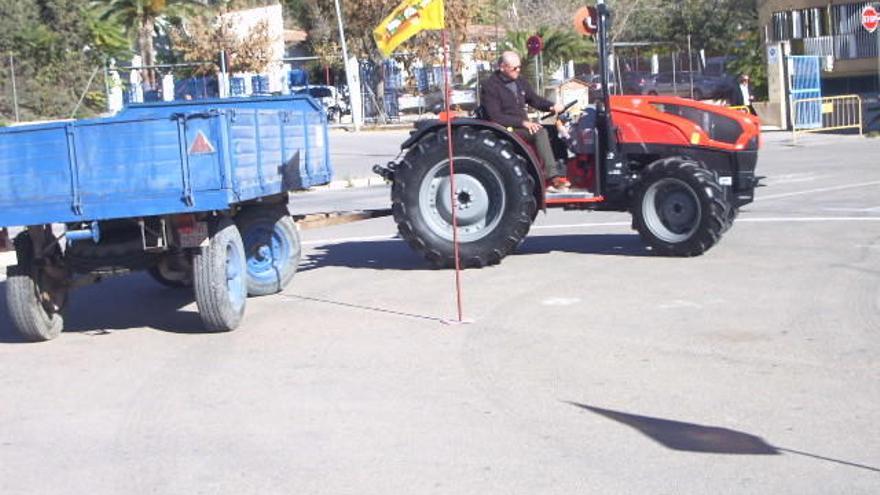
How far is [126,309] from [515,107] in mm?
4587

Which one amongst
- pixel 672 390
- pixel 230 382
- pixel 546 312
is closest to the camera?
pixel 672 390

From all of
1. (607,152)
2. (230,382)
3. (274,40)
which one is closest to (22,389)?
(230,382)

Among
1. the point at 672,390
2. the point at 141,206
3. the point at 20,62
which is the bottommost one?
the point at 672,390

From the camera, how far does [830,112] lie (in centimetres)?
3622

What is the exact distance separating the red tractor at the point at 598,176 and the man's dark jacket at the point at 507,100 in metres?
0.19

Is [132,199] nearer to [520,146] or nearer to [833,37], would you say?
[520,146]

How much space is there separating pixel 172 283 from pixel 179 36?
148ft

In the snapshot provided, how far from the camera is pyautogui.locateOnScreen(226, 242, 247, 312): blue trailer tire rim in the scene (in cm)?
1068

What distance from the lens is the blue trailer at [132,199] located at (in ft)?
32.2

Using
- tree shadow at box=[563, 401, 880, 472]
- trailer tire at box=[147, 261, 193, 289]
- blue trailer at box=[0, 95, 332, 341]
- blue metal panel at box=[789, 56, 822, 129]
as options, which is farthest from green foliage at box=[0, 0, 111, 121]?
tree shadow at box=[563, 401, 880, 472]

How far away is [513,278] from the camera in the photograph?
12.6 meters

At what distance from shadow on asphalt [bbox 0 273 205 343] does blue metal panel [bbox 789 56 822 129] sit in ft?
83.1

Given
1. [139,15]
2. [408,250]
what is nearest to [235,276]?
[408,250]

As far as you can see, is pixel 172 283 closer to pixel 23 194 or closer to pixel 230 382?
pixel 23 194
